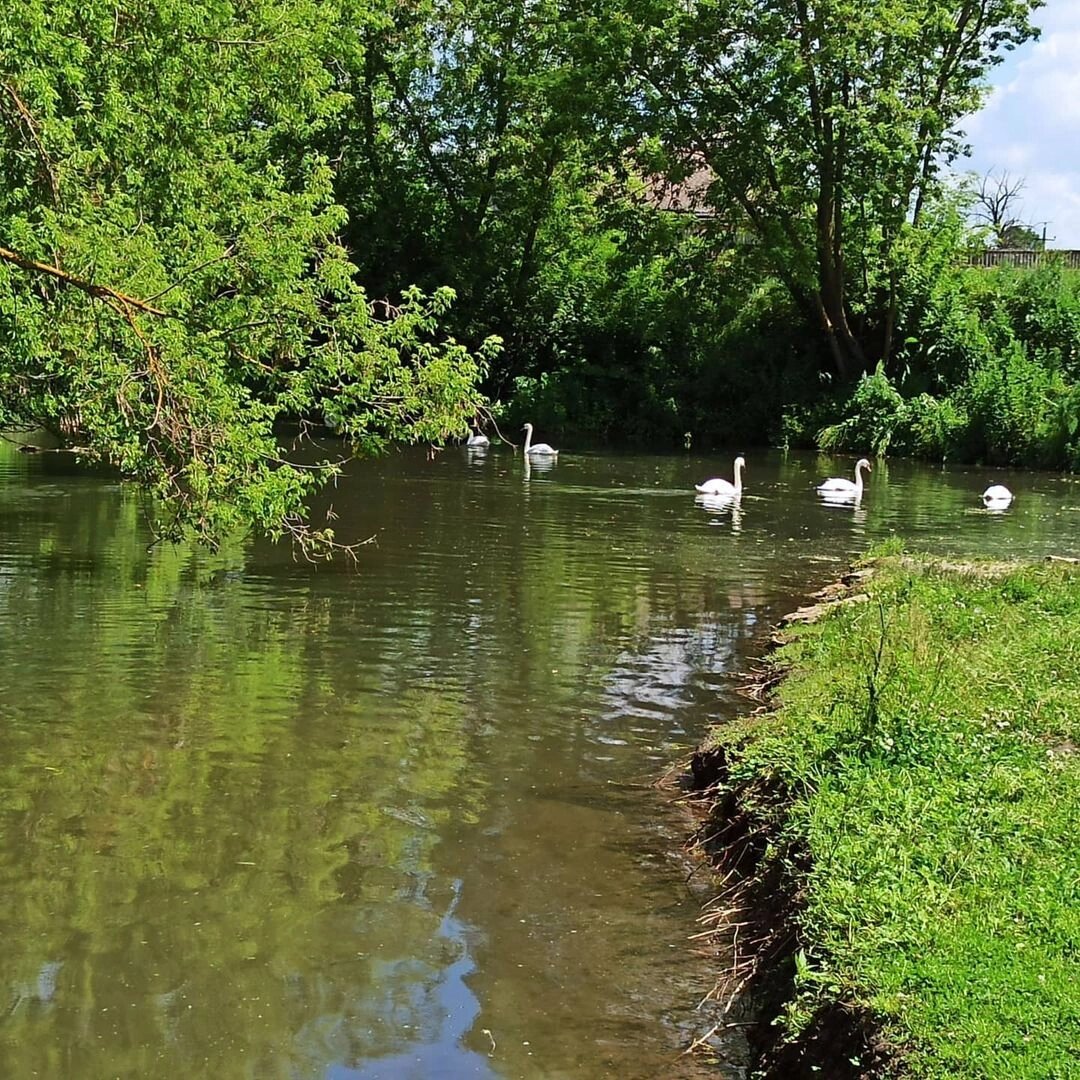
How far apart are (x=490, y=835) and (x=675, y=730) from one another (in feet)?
8.13

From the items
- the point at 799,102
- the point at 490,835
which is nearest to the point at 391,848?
the point at 490,835

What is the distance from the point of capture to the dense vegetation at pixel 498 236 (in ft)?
41.8

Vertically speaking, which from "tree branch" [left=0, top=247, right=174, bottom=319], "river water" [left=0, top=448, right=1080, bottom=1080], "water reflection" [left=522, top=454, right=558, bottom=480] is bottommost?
"river water" [left=0, top=448, right=1080, bottom=1080]

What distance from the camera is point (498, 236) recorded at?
141ft

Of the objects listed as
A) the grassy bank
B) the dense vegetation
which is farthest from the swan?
the grassy bank

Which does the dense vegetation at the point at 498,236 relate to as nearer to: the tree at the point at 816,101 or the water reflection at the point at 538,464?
the tree at the point at 816,101

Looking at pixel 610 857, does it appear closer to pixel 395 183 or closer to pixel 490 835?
pixel 490 835

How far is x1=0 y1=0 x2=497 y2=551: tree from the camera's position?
38.6ft

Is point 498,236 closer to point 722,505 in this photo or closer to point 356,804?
point 722,505

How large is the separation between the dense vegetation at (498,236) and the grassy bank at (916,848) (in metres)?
6.28

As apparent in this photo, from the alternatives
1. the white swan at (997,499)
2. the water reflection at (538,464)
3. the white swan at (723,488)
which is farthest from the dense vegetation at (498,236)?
the white swan at (997,499)

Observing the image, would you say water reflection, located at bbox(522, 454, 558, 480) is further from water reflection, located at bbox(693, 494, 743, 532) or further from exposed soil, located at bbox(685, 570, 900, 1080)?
exposed soil, located at bbox(685, 570, 900, 1080)

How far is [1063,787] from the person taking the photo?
6738 millimetres

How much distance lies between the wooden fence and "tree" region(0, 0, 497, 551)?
86.3 feet
